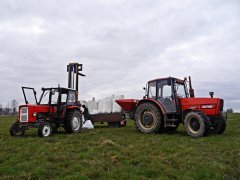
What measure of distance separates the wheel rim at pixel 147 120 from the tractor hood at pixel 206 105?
4.63 ft

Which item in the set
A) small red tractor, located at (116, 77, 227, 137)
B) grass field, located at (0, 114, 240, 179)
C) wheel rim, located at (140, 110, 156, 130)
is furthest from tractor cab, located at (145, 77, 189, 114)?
grass field, located at (0, 114, 240, 179)

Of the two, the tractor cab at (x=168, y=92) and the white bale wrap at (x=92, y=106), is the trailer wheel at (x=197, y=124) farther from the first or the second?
the white bale wrap at (x=92, y=106)

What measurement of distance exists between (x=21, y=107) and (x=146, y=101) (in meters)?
5.42

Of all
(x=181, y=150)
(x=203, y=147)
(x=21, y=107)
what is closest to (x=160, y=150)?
(x=181, y=150)

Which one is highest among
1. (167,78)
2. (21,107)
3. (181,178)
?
(167,78)

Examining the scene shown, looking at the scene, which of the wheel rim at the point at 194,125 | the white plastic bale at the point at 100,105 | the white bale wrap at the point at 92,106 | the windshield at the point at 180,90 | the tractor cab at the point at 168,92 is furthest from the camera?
the white bale wrap at the point at 92,106

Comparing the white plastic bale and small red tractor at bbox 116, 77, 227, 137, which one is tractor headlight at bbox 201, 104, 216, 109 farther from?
the white plastic bale

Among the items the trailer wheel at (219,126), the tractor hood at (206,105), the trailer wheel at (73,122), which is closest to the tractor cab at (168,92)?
the tractor hood at (206,105)

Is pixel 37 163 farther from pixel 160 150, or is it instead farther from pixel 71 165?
pixel 160 150

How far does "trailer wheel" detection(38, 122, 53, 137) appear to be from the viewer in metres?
11.5

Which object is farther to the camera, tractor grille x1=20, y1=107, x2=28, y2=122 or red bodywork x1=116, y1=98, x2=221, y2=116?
tractor grille x1=20, y1=107, x2=28, y2=122

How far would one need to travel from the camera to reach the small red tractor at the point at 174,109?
456 inches

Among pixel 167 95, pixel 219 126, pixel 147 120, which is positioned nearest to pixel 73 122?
pixel 147 120

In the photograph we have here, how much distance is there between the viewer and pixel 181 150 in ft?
26.4
